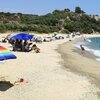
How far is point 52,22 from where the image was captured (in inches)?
4916

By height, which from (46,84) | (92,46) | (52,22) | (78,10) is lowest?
(92,46)

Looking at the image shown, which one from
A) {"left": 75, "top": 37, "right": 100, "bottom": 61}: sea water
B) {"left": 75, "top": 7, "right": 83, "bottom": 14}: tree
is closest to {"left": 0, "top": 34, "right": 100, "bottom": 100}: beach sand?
{"left": 75, "top": 37, "right": 100, "bottom": 61}: sea water

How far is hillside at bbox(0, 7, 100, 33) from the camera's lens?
295 ft

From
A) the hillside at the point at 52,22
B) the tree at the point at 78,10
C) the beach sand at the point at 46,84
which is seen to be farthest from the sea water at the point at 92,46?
the tree at the point at 78,10

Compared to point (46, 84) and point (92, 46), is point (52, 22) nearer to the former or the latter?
point (92, 46)

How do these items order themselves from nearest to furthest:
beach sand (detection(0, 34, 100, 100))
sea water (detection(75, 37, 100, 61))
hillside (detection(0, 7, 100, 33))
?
beach sand (detection(0, 34, 100, 100)) < sea water (detection(75, 37, 100, 61)) < hillside (detection(0, 7, 100, 33))

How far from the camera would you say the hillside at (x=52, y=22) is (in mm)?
89819

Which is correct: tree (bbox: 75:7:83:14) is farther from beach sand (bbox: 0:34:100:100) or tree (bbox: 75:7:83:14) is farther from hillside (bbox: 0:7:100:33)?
beach sand (bbox: 0:34:100:100)

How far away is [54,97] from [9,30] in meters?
69.1

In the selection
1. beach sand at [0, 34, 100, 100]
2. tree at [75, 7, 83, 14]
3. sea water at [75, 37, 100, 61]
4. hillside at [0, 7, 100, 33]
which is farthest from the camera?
tree at [75, 7, 83, 14]

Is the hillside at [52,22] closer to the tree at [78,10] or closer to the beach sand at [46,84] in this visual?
the tree at [78,10]

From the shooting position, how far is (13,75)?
1795 centimetres

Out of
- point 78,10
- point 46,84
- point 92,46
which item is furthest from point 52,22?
point 46,84

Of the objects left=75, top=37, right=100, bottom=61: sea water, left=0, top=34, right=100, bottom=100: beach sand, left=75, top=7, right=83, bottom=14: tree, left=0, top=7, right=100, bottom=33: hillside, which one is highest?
left=75, top=7, right=83, bottom=14: tree
